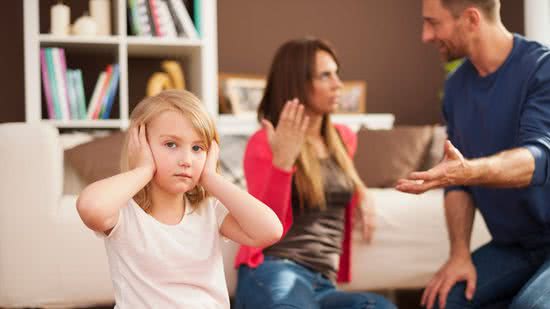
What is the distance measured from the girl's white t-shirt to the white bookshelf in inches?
94.9

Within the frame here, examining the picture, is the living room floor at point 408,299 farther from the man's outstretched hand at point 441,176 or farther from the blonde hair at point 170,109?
the blonde hair at point 170,109

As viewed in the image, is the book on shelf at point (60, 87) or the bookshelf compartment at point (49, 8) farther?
the bookshelf compartment at point (49, 8)

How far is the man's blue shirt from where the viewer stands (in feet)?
6.59

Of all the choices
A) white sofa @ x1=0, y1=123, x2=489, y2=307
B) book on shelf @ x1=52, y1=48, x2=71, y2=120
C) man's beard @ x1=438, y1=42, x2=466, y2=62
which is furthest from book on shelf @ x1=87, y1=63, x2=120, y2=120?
man's beard @ x1=438, y1=42, x2=466, y2=62

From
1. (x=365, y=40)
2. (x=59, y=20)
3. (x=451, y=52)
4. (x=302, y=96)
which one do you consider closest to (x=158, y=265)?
(x=302, y=96)

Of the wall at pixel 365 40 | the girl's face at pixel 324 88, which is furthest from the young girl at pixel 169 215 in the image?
the wall at pixel 365 40

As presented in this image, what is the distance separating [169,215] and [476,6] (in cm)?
121

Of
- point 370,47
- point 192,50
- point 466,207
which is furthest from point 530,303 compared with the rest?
point 370,47

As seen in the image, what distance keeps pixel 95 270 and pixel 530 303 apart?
4.39 feet

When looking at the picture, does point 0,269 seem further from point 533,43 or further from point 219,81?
point 219,81

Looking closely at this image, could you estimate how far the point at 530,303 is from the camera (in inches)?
72.2

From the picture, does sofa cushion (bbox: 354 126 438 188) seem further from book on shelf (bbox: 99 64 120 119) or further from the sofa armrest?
the sofa armrest

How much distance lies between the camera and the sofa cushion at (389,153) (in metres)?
3.21

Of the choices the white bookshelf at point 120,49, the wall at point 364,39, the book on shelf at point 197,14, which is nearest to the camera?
the white bookshelf at point 120,49
